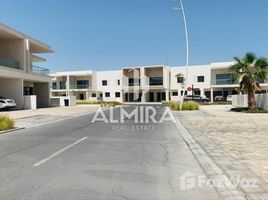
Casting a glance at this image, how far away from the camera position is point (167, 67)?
6694 centimetres

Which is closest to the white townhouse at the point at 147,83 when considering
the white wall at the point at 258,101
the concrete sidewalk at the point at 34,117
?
the white wall at the point at 258,101

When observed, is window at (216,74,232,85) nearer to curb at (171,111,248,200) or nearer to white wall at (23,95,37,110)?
white wall at (23,95,37,110)

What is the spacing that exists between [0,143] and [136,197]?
7.52 metres

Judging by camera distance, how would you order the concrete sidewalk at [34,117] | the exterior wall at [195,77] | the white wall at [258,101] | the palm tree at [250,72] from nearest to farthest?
the concrete sidewalk at [34,117] < the palm tree at [250,72] < the white wall at [258,101] < the exterior wall at [195,77]

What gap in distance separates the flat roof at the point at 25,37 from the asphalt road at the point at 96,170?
24528 millimetres

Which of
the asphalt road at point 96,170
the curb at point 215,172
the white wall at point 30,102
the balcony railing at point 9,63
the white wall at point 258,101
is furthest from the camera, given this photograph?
the white wall at point 30,102

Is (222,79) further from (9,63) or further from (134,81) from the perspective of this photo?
(9,63)

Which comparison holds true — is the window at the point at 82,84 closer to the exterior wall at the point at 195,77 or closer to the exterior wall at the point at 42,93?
the exterior wall at the point at 195,77

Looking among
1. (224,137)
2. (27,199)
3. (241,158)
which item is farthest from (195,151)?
(27,199)

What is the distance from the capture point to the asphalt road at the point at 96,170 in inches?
198

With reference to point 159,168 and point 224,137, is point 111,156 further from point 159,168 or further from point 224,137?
point 224,137

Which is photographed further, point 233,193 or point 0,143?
point 0,143

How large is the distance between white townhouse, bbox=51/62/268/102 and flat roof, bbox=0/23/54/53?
91.9 ft

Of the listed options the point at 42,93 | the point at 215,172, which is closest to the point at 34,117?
the point at 215,172
